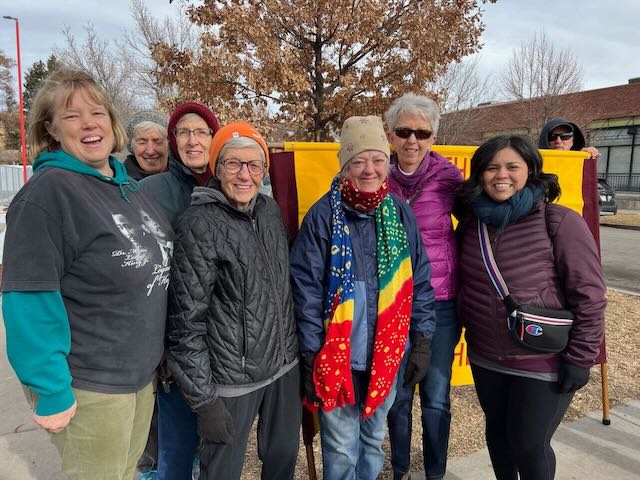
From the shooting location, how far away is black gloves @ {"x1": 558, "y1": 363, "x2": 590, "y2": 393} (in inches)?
77.6

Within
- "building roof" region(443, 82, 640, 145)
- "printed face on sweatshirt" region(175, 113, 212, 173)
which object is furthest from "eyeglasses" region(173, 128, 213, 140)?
"building roof" region(443, 82, 640, 145)

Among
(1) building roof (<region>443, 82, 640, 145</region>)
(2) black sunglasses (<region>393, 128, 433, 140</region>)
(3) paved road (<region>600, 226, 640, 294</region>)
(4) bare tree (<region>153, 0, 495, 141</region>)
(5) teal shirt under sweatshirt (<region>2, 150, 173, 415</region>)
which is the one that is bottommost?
(3) paved road (<region>600, 226, 640, 294</region>)

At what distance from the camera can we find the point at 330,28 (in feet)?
16.6

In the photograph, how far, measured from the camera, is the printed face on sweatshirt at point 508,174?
6.95 ft

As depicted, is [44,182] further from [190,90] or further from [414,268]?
[190,90]

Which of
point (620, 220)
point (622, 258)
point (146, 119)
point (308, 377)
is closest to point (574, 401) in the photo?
point (308, 377)

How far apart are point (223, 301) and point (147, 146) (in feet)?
4.61

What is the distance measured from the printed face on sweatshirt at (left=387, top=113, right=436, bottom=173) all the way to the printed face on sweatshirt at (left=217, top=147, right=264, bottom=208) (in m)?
0.87

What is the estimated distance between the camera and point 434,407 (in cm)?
252

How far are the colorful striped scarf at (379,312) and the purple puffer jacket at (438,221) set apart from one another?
288 millimetres

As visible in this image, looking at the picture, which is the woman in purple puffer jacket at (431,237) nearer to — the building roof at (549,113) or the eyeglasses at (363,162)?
the eyeglasses at (363,162)

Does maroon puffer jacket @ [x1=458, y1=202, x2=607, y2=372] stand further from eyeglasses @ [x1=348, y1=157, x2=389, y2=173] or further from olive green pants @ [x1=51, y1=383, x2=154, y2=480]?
olive green pants @ [x1=51, y1=383, x2=154, y2=480]

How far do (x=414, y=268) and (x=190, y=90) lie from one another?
3.99 m

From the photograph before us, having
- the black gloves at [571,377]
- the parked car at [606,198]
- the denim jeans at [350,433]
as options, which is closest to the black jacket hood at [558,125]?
the black gloves at [571,377]
